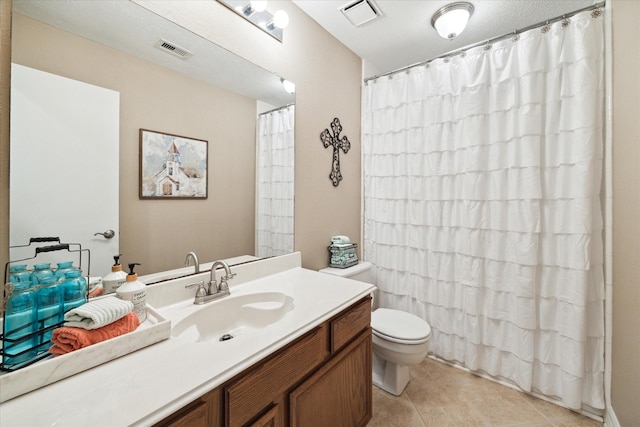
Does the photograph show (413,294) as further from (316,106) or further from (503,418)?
(316,106)

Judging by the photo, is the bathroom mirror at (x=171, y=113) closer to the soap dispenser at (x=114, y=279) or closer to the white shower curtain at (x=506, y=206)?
the soap dispenser at (x=114, y=279)

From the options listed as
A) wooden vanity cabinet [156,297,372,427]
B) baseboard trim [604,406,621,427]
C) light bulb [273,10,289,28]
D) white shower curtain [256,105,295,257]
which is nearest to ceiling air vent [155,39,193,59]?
white shower curtain [256,105,295,257]

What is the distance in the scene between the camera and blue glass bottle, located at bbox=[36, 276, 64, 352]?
0.72 metres

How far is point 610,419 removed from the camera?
1381mm

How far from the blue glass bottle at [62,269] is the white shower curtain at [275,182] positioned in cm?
80

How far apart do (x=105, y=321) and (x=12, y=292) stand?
10.7 inches

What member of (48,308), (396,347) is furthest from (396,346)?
(48,308)

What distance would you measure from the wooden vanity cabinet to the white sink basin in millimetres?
250

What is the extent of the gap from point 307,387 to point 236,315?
443mm

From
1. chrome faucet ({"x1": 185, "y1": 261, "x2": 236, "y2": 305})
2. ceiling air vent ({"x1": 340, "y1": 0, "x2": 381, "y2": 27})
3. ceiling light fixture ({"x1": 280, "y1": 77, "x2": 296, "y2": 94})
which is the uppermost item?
ceiling air vent ({"x1": 340, "y1": 0, "x2": 381, "y2": 27})

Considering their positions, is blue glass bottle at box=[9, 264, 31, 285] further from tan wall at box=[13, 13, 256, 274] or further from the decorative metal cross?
the decorative metal cross

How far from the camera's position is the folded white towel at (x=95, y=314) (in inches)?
27.2

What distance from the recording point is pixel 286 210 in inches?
67.4

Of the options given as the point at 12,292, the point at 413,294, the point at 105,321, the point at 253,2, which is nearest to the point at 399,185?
the point at 413,294
